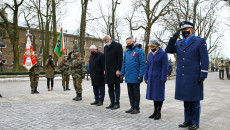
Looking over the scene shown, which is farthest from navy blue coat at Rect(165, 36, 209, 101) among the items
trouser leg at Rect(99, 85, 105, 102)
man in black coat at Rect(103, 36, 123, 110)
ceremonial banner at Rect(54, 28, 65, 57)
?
ceremonial banner at Rect(54, 28, 65, 57)

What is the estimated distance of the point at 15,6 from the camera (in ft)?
84.2

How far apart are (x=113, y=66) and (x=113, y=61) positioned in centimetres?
15

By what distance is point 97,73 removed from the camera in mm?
7355

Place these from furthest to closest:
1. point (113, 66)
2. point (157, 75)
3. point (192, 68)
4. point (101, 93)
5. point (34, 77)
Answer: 1. point (34, 77)
2. point (101, 93)
3. point (113, 66)
4. point (157, 75)
5. point (192, 68)

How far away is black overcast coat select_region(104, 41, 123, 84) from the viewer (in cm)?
661

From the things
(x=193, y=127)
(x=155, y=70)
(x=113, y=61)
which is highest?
(x=113, y=61)

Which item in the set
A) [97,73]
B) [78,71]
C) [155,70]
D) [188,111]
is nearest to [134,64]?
[155,70]

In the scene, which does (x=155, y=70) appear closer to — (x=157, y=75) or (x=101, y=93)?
(x=157, y=75)

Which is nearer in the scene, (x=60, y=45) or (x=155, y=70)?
(x=155, y=70)

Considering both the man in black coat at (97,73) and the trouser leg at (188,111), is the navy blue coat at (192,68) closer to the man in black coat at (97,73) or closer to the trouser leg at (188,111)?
the trouser leg at (188,111)

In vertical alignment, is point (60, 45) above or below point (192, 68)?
above

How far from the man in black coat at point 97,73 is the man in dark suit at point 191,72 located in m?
3.15

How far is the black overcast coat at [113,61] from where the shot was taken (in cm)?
661

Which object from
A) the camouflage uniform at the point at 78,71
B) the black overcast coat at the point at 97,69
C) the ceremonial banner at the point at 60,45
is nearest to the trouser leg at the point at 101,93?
the black overcast coat at the point at 97,69
